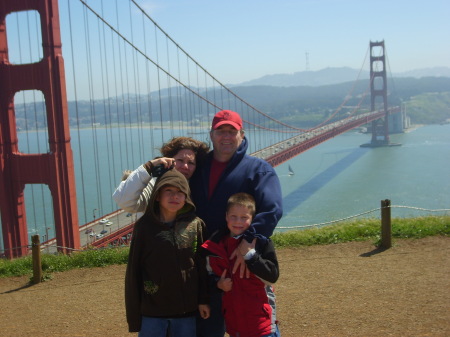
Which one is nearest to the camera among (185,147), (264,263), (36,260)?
(264,263)

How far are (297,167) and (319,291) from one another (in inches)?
1421

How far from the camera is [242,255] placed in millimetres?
1830

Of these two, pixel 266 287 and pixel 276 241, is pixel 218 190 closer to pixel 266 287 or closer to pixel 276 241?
pixel 266 287

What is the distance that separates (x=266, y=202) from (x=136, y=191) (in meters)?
0.47

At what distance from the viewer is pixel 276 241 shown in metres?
4.75

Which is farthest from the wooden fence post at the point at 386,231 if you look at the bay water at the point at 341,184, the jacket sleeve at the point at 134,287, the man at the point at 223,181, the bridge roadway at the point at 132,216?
the bay water at the point at 341,184

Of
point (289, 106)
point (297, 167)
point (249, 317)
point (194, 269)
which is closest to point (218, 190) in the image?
point (194, 269)

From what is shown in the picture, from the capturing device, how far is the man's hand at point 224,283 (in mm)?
1861

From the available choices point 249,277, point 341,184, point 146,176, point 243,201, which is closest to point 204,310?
point 249,277

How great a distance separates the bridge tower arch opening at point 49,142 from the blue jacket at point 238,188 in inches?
296

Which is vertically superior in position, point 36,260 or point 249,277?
point 249,277

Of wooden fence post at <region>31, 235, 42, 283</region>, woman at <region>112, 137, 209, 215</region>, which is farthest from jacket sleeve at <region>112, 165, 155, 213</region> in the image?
wooden fence post at <region>31, 235, 42, 283</region>

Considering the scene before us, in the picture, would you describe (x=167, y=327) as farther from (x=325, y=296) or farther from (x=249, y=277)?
(x=325, y=296)

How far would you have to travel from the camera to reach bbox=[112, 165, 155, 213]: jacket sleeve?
1.96m
